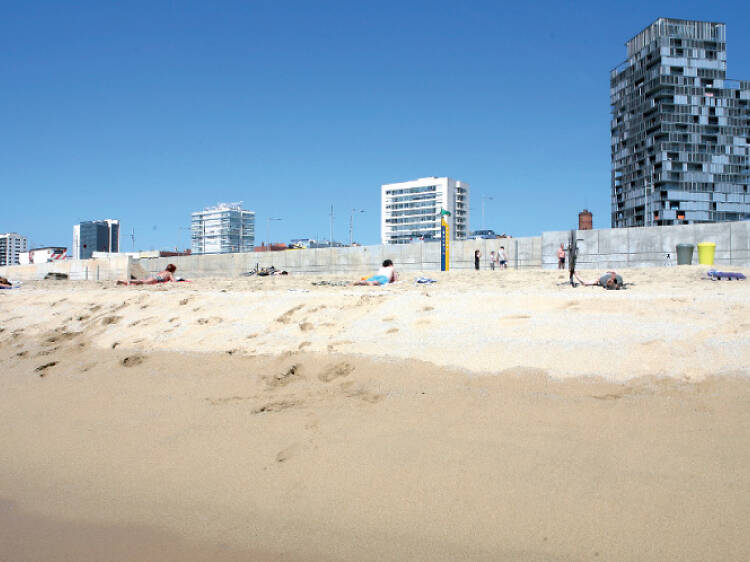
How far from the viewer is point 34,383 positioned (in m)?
4.99

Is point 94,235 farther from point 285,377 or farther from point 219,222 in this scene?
point 285,377

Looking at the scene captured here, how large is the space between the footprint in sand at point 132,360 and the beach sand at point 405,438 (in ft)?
0.09

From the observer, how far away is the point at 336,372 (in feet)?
13.8

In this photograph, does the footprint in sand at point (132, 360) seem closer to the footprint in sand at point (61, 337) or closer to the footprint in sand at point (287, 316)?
the footprint in sand at point (287, 316)

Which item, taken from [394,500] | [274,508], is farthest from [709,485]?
[274,508]

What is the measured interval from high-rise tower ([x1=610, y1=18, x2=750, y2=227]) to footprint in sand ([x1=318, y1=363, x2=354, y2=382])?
306 feet

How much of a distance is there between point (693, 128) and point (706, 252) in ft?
289

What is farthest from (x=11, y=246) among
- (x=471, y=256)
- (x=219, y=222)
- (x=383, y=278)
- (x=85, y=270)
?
(x=383, y=278)

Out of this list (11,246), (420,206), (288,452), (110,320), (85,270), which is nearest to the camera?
(288,452)

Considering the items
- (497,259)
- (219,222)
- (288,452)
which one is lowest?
(288,452)

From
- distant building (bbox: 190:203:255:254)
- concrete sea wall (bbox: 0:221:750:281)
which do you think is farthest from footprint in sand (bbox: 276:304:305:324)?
distant building (bbox: 190:203:255:254)

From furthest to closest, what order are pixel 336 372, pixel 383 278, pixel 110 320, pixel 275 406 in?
pixel 383 278, pixel 110 320, pixel 336 372, pixel 275 406

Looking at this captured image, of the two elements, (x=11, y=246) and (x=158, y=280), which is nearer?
(x=158, y=280)

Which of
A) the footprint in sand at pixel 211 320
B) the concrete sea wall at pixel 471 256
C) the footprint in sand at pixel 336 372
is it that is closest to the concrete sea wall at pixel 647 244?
the concrete sea wall at pixel 471 256
